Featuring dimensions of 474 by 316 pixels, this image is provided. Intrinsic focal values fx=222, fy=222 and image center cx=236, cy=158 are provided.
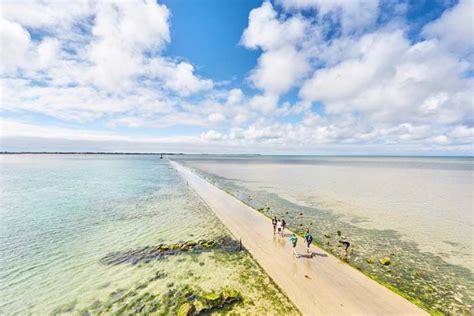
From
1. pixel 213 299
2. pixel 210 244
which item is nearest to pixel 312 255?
pixel 213 299

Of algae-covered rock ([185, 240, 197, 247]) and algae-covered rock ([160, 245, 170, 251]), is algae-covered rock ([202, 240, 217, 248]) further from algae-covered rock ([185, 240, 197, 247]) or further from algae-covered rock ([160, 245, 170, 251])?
algae-covered rock ([160, 245, 170, 251])

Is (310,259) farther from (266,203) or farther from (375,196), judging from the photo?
(375,196)

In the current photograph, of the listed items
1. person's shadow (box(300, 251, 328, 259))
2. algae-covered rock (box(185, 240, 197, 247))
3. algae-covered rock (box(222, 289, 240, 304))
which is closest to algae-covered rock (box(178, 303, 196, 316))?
algae-covered rock (box(222, 289, 240, 304))

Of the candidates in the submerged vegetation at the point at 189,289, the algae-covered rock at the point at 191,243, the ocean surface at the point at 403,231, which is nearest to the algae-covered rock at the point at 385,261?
the ocean surface at the point at 403,231

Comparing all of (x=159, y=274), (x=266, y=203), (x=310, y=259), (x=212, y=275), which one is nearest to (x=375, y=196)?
(x=266, y=203)

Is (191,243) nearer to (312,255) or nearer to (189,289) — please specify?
(189,289)

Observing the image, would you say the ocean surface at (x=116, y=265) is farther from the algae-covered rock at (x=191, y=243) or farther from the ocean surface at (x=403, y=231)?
the ocean surface at (x=403, y=231)
